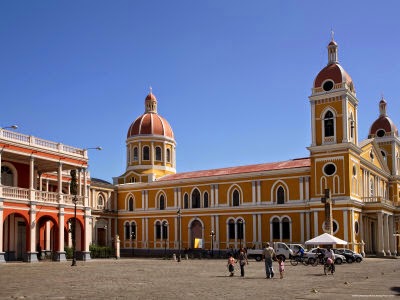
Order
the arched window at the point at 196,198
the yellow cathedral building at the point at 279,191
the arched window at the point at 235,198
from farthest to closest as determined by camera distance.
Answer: the arched window at the point at 196,198 → the arched window at the point at 235,198 → the yellow cathedral building at the point at 279,191

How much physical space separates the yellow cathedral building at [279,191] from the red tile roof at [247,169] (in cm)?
18

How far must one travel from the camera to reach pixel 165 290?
1889 cm

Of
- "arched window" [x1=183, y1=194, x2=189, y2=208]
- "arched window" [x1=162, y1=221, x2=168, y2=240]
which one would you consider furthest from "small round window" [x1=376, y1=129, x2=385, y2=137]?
"arched window" [x1=162, y1=221, x2=168, y2=240]

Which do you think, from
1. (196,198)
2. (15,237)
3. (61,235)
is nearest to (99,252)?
(61,235)

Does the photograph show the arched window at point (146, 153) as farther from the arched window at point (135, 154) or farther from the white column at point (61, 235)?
the white column at point (61, 235)

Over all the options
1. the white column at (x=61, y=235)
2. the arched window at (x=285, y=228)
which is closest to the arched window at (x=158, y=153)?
the arched window at (x=285, y=228)

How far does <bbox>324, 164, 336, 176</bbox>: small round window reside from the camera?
54744 millimetres

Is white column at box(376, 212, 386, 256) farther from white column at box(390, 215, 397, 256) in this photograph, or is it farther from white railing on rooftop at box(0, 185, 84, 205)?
white railing on rooftop at box(0, 185, 84, 205)

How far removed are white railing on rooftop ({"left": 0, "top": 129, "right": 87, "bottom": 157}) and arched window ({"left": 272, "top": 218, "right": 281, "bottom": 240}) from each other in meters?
22.1

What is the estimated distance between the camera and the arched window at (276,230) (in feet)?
193

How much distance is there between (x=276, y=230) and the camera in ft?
194

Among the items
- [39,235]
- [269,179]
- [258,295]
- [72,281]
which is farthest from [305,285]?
[269,179]

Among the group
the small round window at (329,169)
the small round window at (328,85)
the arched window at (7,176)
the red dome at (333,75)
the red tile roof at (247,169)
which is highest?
the red dome at (333,75)

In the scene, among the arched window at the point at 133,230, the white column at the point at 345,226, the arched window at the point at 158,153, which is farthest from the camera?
the arched window at the point at 158,153
